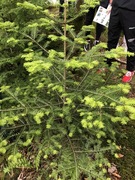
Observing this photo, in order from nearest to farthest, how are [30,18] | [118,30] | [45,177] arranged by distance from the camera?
[45,177] < [30,18] < [118,30]

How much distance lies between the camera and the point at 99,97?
2.60m

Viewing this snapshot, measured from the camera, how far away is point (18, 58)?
350 centimetres

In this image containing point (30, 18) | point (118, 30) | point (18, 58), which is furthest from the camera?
point (118, 30)

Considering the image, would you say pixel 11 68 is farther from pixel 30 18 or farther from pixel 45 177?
pixel 45 177

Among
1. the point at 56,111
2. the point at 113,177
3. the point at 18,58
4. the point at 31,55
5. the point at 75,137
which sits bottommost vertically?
the point at 113,177

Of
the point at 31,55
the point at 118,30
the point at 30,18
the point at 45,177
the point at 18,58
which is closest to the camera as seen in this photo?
the point at 31,55

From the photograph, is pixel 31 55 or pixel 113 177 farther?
pixel 113 177

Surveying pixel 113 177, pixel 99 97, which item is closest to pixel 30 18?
pixel 99 97

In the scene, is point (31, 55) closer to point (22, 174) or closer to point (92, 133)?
point (92, 133)

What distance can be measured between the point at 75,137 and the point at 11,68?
1.54 meters

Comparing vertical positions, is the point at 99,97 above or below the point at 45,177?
above

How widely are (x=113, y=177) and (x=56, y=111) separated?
1.16m

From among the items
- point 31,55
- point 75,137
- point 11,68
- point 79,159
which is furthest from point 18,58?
point 79,159

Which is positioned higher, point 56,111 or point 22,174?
point 56,111
